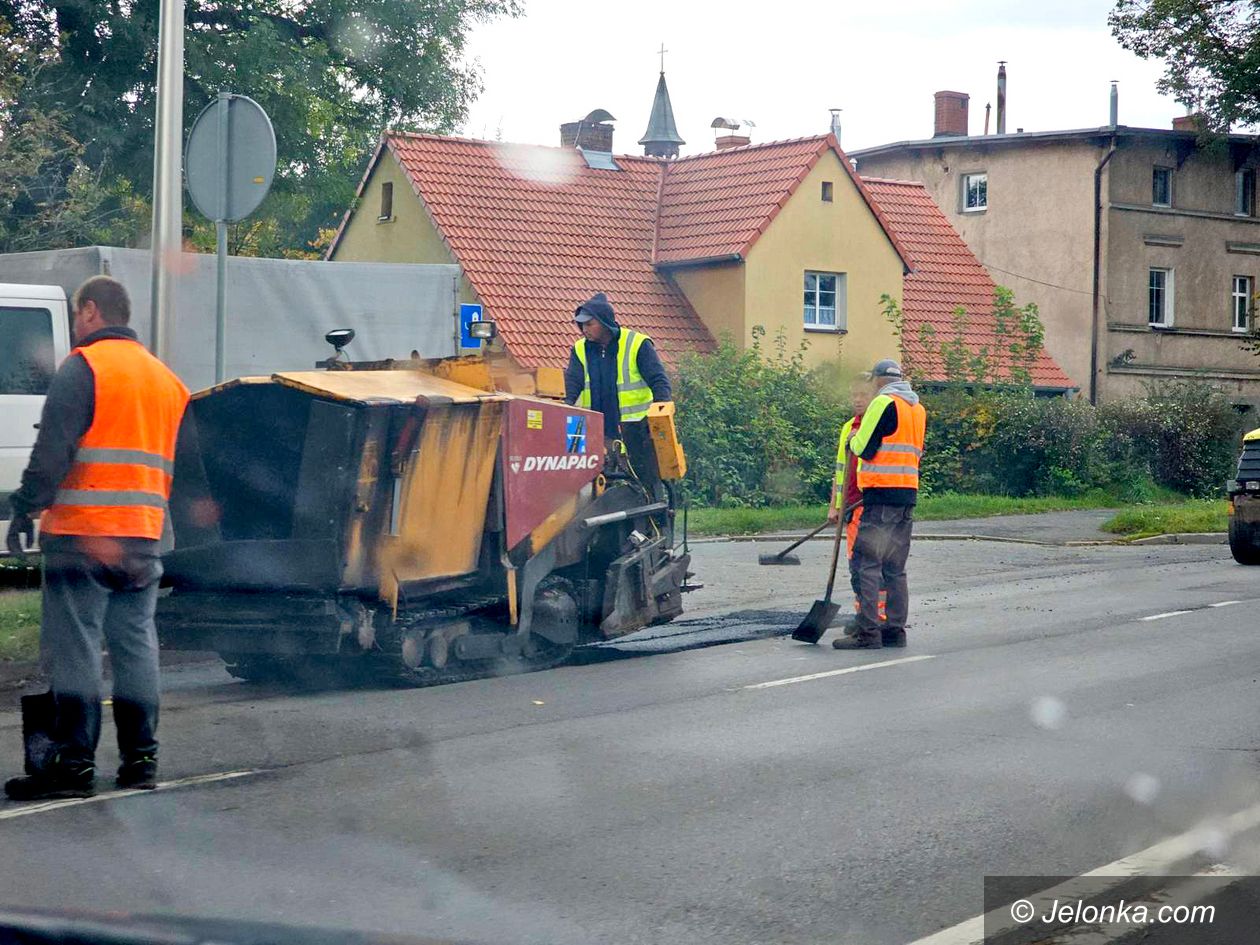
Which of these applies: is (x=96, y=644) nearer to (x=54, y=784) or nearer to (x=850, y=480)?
(x=54, y=784)

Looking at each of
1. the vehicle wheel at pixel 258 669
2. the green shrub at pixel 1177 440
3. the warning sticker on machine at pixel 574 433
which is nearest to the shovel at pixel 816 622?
the warning sticker on machine at pixel 574 433

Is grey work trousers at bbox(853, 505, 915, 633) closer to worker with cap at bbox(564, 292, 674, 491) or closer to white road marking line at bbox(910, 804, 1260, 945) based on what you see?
worker with cap at bbox(564, 292, 674, 491)

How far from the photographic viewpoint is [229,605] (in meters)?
8.82

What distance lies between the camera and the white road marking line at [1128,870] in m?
4.73

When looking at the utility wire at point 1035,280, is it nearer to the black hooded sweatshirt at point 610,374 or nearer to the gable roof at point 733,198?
the gable roof at point 733,198

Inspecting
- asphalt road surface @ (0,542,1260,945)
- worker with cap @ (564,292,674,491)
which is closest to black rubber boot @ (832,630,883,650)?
asphalt road surface @ (0,542,1260,945)

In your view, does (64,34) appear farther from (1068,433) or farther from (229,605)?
(1068,433)

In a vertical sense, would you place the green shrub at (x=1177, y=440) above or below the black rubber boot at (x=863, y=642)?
above

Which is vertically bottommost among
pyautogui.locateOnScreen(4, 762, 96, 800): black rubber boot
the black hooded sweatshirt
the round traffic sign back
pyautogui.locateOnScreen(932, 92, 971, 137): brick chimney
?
pyautogui.locateOnScreen(4, 762, 96, 800): black rubber boot

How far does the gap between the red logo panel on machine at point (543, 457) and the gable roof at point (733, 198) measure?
20796mm

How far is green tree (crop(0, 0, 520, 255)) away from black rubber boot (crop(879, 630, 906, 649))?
1146cm

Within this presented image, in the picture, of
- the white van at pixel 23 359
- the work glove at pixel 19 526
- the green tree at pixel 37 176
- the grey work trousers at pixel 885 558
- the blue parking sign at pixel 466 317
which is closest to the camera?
the work glove at pixel 19 526

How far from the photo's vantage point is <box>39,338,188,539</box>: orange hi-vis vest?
20.8ft

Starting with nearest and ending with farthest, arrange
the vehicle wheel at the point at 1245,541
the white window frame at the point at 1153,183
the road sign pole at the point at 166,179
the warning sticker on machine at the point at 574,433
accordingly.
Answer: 1. the warning sticker on machine at the point at 574,433
2. the road sign pole at the point at 166,179
3. the vehicle wheel at the point at 1245,541
4. the white window frame at the point at 1153,183
